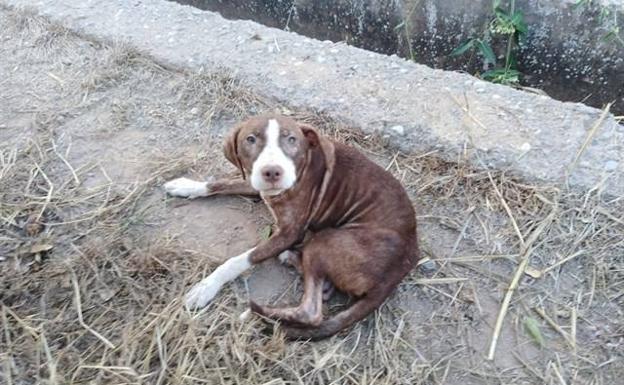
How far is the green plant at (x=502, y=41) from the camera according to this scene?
491 cm

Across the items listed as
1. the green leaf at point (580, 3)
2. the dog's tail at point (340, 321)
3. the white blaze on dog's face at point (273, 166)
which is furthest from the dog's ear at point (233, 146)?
the green leaf at point (580, 3)

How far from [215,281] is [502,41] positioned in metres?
3.52

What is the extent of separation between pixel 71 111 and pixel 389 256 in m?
2.67

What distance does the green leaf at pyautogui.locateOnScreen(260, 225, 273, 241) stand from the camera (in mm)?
3410

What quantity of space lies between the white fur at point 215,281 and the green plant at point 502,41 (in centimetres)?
300

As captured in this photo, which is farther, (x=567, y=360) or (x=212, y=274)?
(x=212, y=274)

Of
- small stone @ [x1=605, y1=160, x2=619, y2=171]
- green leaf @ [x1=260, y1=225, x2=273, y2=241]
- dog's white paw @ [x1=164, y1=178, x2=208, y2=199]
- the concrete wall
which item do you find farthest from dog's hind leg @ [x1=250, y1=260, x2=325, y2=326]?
the concrete wall

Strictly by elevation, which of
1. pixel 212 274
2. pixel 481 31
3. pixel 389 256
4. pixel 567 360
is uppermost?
pixel 481 31

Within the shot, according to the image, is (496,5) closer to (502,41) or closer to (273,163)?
(502,41)

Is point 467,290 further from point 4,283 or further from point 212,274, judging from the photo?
point 4,283

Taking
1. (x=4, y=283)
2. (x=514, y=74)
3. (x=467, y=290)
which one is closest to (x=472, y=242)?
(x=467, y=290)

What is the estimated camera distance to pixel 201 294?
3.03 metres

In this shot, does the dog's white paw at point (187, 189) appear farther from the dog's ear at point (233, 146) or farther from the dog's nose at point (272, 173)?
the dog's nose at point (272, 173)

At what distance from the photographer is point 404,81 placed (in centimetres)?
434
